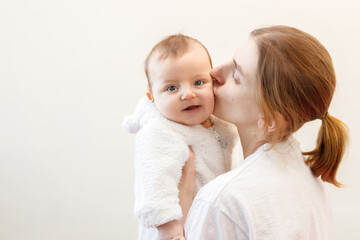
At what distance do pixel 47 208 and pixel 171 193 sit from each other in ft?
5.09

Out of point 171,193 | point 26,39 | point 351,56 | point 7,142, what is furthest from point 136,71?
point 171,193

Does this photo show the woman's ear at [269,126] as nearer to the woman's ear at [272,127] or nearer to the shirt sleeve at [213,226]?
the woman's ear at [272,127]

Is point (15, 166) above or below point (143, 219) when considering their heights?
below

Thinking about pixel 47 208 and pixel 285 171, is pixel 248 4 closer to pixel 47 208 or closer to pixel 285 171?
pixel 285 171

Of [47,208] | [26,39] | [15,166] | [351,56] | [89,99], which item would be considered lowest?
[47,208]

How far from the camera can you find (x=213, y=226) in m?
0.94

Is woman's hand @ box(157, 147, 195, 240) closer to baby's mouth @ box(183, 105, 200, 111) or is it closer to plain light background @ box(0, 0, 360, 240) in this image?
baby's mouth @ box(183, 105, 200, 111)

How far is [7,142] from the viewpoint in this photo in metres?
2.35

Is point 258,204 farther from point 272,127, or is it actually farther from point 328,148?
point 328,148

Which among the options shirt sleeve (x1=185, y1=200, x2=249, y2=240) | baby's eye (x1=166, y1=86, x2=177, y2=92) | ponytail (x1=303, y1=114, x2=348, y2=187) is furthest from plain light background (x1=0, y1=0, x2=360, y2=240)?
shirt sleeve (x1=185, y1=200, x2=249, y2=240)

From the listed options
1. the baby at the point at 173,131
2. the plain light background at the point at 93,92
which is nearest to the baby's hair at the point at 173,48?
the baby at the point at 173,131

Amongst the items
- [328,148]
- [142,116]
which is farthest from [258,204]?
[142,116]

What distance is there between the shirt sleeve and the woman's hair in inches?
8.5

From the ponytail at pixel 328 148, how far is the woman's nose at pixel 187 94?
13.7 inches
